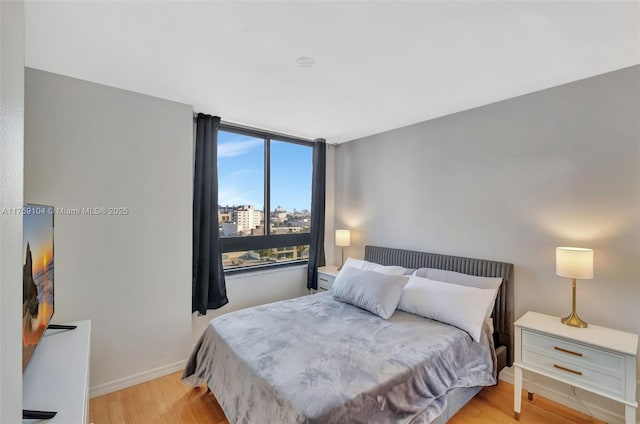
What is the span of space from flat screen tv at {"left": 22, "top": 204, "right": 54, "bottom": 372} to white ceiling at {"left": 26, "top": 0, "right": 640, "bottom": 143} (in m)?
1.04

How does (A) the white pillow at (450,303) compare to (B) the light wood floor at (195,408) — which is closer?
(B) the light wood floor at (195,408)

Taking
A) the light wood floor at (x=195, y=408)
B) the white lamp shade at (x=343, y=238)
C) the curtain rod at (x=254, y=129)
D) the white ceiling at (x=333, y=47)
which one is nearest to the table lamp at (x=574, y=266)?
the light wood floor at (x=195, y=408)

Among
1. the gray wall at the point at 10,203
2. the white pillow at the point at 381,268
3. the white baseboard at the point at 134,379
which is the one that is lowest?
the white baseboard at the point at 134,379

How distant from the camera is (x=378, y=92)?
2.36 metres

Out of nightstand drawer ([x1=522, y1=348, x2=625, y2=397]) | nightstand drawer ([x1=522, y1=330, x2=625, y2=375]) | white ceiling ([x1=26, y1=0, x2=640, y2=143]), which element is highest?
white ceiling ([x1=26, y1=0, x2=640, y2=143])

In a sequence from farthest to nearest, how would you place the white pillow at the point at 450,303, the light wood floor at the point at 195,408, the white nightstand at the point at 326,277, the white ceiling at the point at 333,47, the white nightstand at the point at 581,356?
the white nightstand at the point at 326,277 < the white pillow at the point at 450,303 < the light wood floor at the point at 195,408 < the white nightstand at the point at 581,356 < the white ceiling at the point at 333,47

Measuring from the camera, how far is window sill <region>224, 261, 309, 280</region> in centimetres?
326

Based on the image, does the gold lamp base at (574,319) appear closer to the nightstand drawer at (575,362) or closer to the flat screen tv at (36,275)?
the nightstand drawer at (575,362)

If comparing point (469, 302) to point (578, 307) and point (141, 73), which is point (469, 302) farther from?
point (141, 73)

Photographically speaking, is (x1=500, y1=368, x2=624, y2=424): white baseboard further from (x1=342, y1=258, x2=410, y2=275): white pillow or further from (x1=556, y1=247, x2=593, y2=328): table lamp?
(x1=342, y1=258, x2=410, y2=275): white pillow

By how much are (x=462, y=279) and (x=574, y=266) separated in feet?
2.61

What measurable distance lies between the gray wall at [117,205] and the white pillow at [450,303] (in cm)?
210

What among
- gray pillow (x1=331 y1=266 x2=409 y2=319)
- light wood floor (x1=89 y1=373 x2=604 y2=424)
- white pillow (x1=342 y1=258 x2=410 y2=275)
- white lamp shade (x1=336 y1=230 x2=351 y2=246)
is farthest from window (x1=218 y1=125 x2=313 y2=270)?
light wood floor (x1=89 y1=373 x2=604 y2=424)

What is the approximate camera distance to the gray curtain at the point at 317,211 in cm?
386
